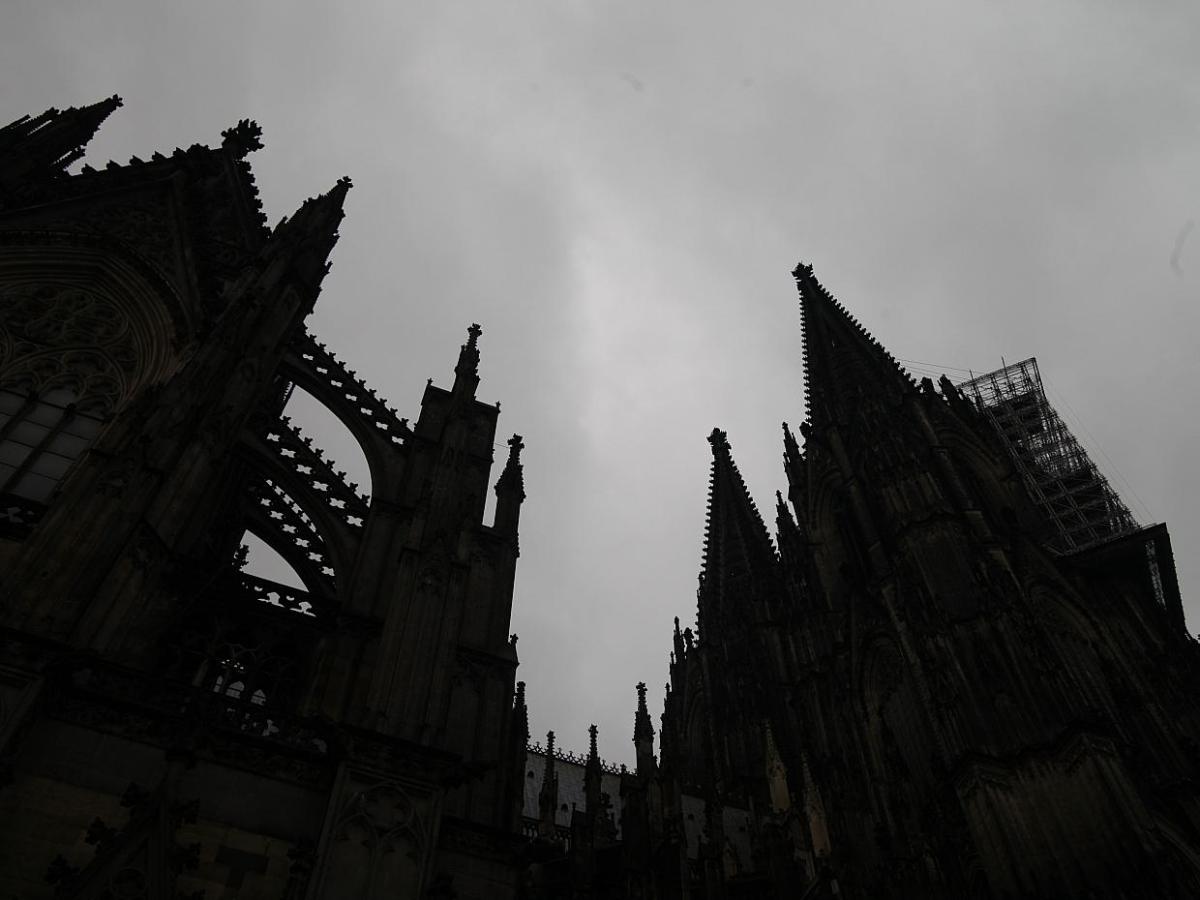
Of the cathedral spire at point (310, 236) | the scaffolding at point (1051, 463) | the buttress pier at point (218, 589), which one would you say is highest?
the scaffolding at point (1051, 463)

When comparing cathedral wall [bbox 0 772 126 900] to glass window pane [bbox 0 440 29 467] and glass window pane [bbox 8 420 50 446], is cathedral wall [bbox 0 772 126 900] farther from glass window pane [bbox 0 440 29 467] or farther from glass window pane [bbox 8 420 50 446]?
glass window pane [bbox 8 420 50 446]

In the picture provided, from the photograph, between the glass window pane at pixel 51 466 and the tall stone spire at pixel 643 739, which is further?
the tall stone spire at pixel 643 739

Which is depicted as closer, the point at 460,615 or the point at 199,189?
the point at 460,615

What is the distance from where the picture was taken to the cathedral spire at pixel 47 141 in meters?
19.5

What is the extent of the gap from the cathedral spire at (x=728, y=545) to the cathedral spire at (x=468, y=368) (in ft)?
69.7

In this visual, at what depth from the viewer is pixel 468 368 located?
17609 millimetres

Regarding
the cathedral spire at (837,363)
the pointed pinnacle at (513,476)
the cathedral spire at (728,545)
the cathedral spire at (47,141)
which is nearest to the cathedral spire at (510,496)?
the pointed pinnacle at (513,476)

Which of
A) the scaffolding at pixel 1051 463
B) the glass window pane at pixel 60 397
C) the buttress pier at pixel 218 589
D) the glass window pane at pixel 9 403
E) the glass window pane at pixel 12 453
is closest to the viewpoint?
the buttress pier at pixel 218 589

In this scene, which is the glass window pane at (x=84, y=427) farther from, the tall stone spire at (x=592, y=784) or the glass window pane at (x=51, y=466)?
the tall stone spire at (x=592, y=784)

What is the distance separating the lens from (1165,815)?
64.4 feet

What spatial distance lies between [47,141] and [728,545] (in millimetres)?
37030

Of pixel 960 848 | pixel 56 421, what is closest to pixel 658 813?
pixel 960 848

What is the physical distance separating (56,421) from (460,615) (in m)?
7.38

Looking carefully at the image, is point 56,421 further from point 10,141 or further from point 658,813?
point 658,813
